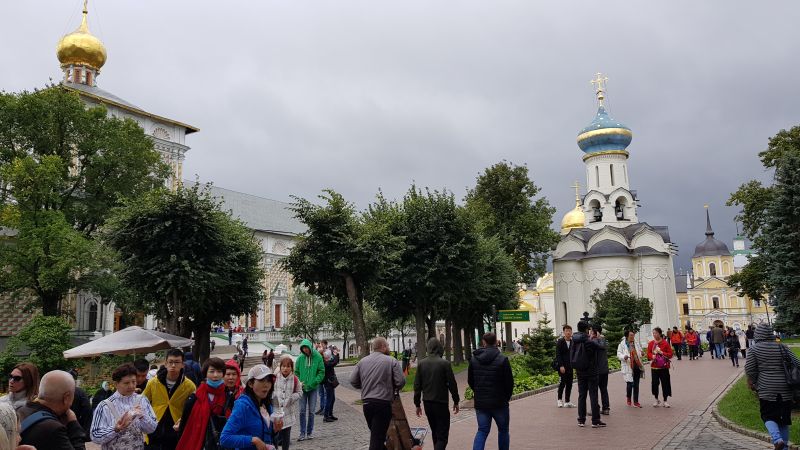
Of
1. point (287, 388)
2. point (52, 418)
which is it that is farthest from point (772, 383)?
point (52, 418)

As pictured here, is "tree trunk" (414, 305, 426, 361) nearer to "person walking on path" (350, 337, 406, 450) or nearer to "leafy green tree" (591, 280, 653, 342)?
"leafy green tree" (591, 280, 653, 342)

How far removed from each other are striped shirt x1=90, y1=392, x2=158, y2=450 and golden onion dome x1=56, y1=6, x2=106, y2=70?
42.0 m

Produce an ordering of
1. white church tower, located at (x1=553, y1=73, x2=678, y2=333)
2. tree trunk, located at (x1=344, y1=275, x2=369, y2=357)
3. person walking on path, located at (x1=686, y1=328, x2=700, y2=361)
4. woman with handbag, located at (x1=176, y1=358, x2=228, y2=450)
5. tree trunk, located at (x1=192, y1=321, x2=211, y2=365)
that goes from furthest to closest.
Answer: white church tower, located at (x1=553, y1=73, x2=678, y2=333), person walking on path, located at (x1=686, y1=328, x2=700, y2=361), tree trunk, located at (x1=192, y1=321, x2=211, y2=365), tree trunk, located at (x1=344, y1=275, x2=369, y2=357), woman with handbag, located at (x1=176, y1=358, x2=228, y2=450)

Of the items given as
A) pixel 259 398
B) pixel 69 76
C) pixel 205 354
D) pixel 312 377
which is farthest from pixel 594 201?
pixel 259 398

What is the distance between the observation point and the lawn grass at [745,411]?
10.2 metres

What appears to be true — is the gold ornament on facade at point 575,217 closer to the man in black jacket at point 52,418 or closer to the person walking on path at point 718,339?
the person walking on path at point 718,339

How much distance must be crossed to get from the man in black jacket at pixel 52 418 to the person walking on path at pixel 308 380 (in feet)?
26.1

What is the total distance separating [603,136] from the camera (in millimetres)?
59781

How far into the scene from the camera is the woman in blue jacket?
5465 mm

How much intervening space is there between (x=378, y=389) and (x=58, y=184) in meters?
26.1

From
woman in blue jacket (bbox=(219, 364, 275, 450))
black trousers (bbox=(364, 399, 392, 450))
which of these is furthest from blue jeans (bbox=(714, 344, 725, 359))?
woman in blue jacket (bbox=(219, 364, 275, 450))

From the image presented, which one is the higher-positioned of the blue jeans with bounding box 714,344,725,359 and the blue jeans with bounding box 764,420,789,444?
the blue jeans with bounding box 764,420,789,444

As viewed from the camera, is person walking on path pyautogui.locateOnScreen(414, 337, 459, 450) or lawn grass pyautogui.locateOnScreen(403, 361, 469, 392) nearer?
person walking on path pyautogui.locateOnScreen(414, 337, 459, 450)

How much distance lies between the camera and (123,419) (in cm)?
591
